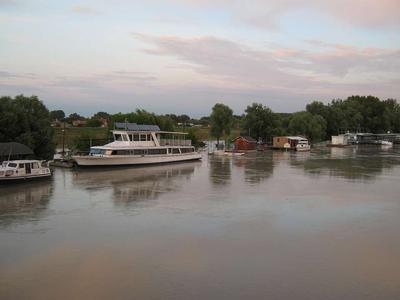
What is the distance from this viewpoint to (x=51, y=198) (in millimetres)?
25344

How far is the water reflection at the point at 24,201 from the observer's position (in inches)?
796

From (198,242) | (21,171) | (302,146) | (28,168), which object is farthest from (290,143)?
(198,242)

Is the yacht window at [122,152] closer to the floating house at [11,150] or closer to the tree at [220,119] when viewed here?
the floating house at [11,150]

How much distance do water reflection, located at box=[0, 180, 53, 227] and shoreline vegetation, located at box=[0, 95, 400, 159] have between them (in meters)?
6.77

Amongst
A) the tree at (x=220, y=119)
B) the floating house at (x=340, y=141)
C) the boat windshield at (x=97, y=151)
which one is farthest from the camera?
the floating house at (x=340, y=141)

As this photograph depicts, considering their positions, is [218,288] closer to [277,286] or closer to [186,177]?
[277,286]

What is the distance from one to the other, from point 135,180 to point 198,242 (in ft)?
59.6

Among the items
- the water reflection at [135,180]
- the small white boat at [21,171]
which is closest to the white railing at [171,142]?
the water reflection at [135,180]

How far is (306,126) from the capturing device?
91.2 m

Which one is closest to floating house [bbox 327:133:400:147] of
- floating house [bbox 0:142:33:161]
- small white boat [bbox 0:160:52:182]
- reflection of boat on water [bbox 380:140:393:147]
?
reflection of boat on water [bbox 380:140:393:147]

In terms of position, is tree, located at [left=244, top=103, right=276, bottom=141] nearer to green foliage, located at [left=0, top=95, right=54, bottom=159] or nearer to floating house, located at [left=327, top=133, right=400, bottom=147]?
floating house, located at [left=327, top=133, right=400, bottom=147]

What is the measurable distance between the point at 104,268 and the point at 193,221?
6.73 m

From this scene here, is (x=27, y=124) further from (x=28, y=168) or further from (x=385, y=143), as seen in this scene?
(x=385, y=143)

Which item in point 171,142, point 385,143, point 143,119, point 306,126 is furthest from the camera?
point 385,143
